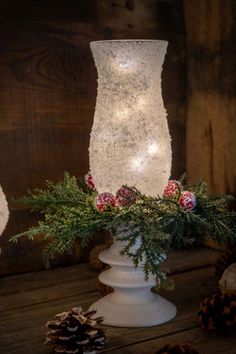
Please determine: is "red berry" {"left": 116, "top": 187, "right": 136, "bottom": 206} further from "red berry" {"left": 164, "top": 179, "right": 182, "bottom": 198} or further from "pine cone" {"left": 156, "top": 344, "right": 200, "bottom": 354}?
"pine cone" {"left": 156, "top": 344, "right": 200, "bottom": 354}

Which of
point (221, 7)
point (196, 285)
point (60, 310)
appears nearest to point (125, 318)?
point (60, 310)

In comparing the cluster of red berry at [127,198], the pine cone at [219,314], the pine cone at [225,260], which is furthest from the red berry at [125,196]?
the pine cone at [225,260]

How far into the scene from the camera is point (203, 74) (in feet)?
4.84

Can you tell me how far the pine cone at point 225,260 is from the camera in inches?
50.9

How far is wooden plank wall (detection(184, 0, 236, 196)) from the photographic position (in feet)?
4.58

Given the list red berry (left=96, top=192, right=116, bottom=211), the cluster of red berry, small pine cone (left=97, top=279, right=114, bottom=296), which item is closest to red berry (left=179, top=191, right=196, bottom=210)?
the cluster of red berry

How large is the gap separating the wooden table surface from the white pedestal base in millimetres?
18

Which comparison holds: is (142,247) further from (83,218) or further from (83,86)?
(83,86)

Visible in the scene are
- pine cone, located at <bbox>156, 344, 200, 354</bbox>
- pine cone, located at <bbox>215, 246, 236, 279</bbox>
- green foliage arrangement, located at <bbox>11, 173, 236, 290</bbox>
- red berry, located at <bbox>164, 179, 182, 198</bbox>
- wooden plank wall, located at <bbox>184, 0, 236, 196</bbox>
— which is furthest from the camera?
wooden plank wall, located at <bbox>184, 0, 236, 196</bbox>

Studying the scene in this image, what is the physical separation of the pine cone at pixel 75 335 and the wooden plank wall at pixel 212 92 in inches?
23.2

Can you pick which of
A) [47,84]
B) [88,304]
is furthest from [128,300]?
[47,84]

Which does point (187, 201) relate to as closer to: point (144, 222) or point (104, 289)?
point (144, 222)

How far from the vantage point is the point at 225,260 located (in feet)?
4.25

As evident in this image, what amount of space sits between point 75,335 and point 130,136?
1.13 ft
